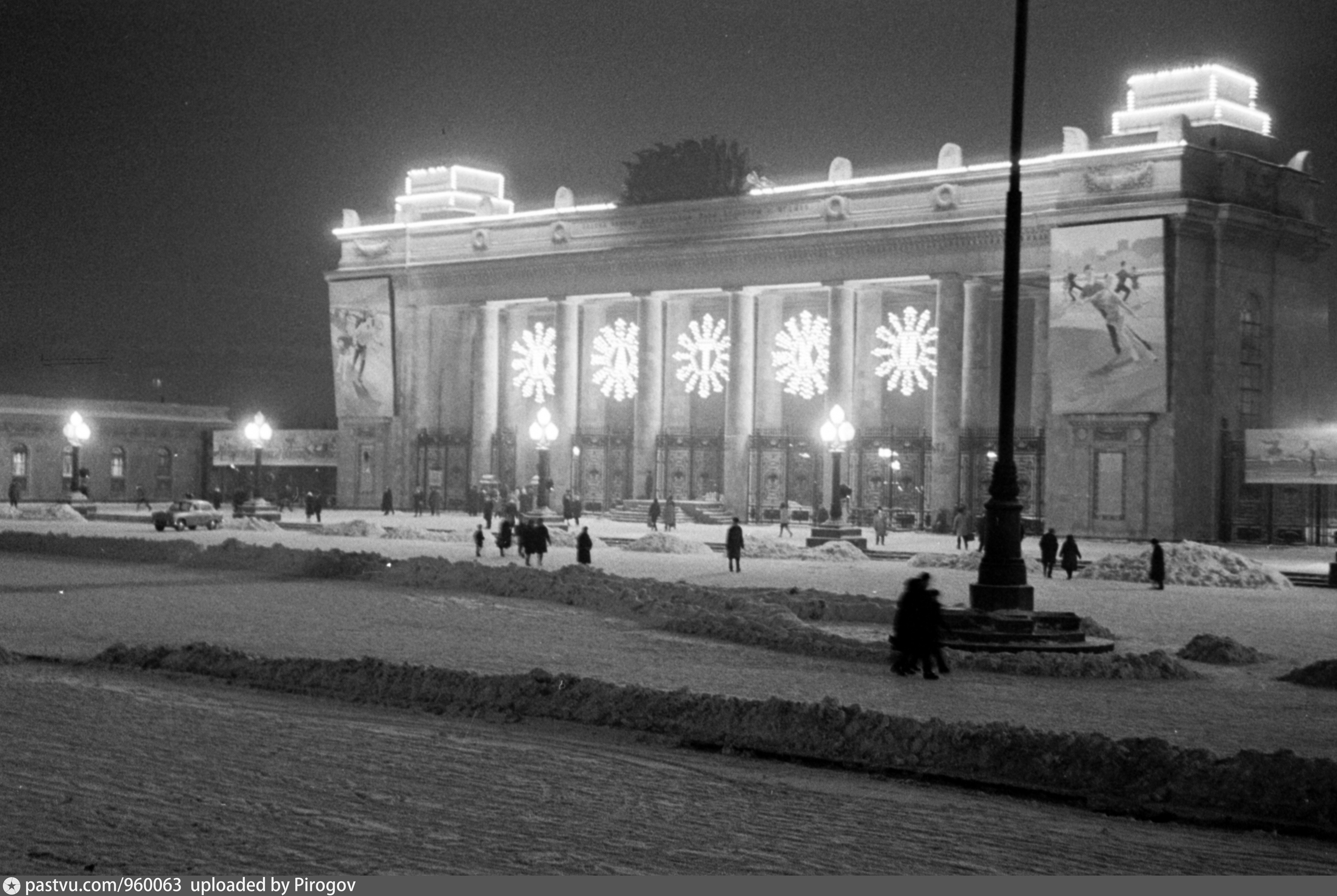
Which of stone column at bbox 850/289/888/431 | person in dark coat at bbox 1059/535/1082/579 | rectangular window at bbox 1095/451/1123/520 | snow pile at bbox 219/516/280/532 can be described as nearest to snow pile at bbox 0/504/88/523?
snow pile at bbox 219/516/280/532

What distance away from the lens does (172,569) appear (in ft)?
100

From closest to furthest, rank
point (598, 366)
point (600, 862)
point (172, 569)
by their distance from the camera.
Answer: point (600, 862), point (172, 569), point (598, 366)

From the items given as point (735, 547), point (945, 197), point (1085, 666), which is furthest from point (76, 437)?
point (1085, 666)

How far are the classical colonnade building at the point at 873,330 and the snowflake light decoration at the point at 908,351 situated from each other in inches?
4.7

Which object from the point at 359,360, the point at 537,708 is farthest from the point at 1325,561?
the point at 359,360

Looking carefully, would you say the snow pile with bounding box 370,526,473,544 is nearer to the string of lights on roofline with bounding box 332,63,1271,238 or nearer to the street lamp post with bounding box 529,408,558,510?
the street lamp post with bounding box 529,408,558,510

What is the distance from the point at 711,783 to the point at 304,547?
1233 inches

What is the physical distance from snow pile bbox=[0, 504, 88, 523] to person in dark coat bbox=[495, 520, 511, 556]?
845 inches

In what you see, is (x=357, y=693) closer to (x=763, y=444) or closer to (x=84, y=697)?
(x=84, y=697)

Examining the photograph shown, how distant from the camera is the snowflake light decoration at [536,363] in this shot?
72.6m

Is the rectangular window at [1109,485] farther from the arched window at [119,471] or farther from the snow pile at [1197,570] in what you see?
the arched window at [119,471]

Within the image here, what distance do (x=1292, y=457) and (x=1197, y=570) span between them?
15.5 metres

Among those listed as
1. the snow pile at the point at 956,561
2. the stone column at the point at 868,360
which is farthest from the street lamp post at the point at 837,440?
the stone column at the point at 868,360

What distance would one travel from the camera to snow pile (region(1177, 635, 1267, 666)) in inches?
721
